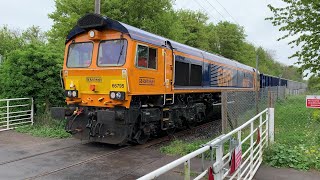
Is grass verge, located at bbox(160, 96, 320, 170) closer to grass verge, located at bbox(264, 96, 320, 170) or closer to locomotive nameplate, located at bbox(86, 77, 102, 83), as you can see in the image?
grass verge, located at bbox(264, 96, 320, 170)

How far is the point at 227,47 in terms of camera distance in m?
54.5

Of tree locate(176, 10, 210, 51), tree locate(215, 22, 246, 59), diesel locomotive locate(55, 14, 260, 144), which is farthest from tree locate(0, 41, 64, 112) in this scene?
tree locate(215, 22, 246, 59)

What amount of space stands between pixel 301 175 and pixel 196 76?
→ 21.1 feet

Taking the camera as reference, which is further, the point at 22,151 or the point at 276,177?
the point at 22,151

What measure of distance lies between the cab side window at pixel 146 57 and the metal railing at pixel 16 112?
5.55 meters

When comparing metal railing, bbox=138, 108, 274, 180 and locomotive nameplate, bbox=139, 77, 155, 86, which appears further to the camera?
locomotive nameplate, bbox=139, 77, 155, 86

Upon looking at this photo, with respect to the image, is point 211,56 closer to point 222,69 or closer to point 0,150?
point 222,69

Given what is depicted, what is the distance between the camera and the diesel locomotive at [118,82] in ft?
30.0

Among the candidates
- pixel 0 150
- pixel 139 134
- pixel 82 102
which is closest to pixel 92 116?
pixel 82 102

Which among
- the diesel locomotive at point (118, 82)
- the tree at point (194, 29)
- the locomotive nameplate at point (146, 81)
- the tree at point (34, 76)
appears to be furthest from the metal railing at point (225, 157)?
the tree at point (194, 29)

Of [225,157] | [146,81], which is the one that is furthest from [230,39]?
[225,157]

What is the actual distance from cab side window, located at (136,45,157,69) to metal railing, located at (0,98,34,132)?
18.2 ft

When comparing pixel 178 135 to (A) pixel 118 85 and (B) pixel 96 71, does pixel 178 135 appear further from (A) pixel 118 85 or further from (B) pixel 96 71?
(B) pixel 96 71

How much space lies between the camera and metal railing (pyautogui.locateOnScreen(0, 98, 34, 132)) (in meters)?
12.4
